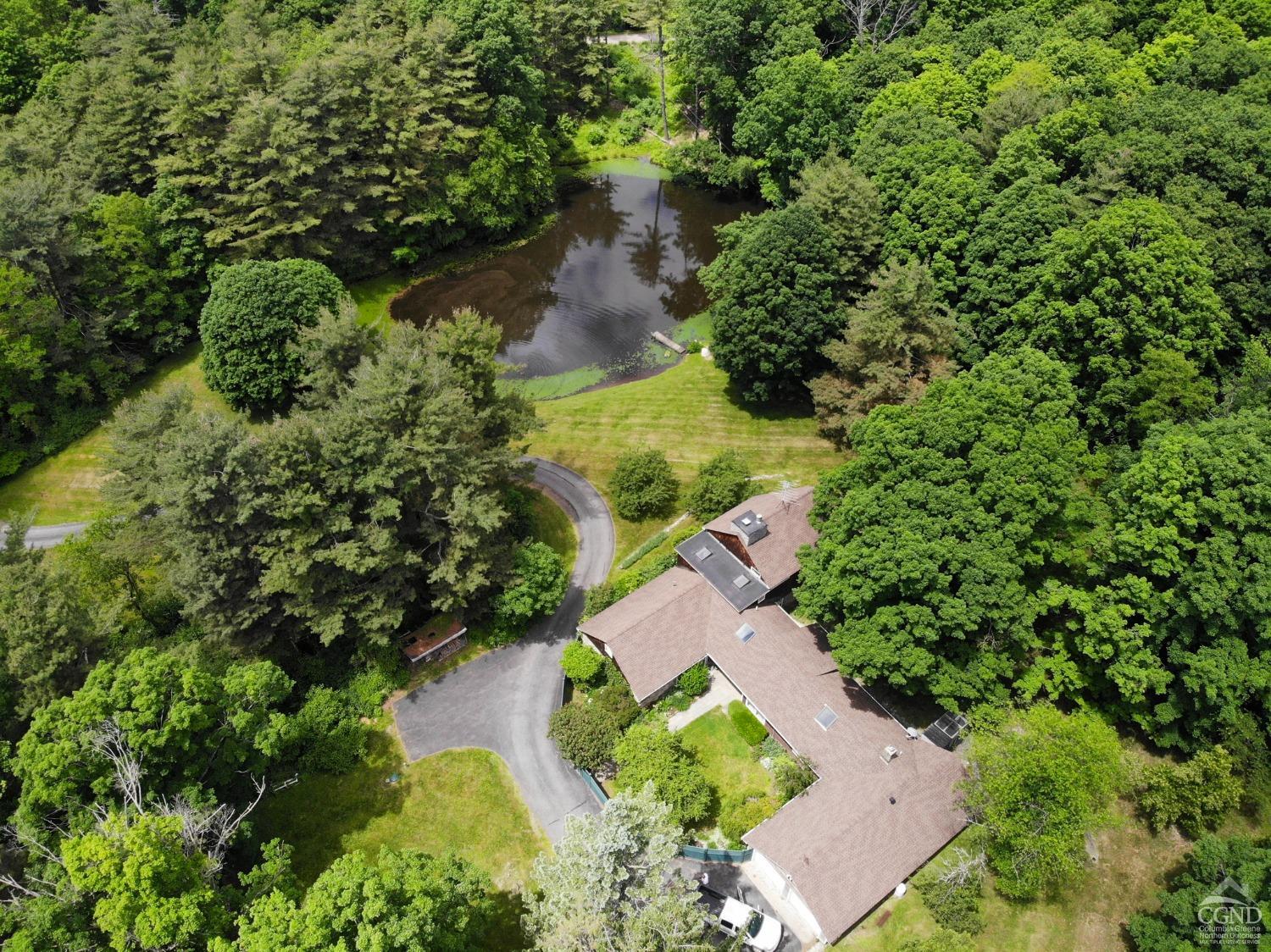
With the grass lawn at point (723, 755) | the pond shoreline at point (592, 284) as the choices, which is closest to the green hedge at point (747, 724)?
the grass lawn at point (723, 755)

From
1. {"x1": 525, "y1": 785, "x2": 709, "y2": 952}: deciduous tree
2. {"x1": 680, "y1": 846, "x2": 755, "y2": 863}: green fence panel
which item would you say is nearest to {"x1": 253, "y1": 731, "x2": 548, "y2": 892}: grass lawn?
{"x1": 680, "y1": 846, "x2": 755, "y2": 863}: green fence panel

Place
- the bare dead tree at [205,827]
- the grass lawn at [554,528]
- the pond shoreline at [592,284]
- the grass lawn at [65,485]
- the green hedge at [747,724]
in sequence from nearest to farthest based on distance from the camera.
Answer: the bare dead tree at [205,827]
the green hedge at [747,724]
the grass lawn at [554,528]
the grass lawn at [65,485]
the pond shoreline at [592,284]

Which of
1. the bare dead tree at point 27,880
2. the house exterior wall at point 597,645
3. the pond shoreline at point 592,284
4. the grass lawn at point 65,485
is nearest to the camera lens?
the bare dead tree at point 27,880

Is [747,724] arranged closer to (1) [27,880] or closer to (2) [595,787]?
(2) [595,787]

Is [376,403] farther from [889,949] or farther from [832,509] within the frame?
[889,949]

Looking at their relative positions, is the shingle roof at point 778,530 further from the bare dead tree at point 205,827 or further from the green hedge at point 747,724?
the bare dead tree at point 205,827

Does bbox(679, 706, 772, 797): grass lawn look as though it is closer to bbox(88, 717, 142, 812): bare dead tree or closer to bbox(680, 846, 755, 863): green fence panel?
bbox(680, 846, 755, 863): green fence panel
